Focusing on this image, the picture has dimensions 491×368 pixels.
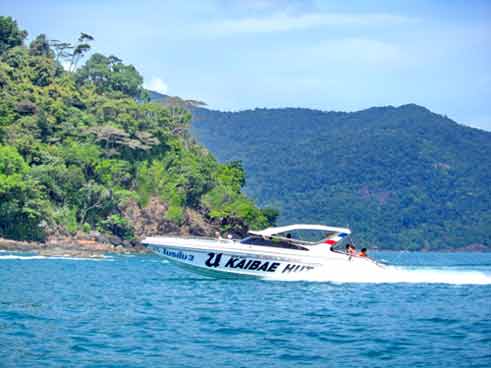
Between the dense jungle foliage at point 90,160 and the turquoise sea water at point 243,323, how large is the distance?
33484 mm

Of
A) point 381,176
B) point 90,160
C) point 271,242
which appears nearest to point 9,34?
point 90,160

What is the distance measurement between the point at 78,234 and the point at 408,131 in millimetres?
128387

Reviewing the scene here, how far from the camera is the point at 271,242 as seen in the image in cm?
3142

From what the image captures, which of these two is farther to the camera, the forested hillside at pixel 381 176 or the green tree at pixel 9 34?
the forested hillside at pixel 381 176

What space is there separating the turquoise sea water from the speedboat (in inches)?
21.8

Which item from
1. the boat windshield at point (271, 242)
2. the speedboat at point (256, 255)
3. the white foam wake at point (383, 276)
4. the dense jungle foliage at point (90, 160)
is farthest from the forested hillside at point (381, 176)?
the boat windshield at point (271, 242)

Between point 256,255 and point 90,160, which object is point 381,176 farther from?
point 256,255

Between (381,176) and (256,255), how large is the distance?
143048 mm

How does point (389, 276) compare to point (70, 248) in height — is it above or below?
above

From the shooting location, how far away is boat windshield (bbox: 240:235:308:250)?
31281 mm

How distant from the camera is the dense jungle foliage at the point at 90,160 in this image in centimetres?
6712

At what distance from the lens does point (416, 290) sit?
101 feet

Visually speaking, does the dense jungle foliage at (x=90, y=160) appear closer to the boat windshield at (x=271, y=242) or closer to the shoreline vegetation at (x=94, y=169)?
the shoreline vegetation at (x=94, y=169)

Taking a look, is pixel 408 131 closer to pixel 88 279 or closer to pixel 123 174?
pixel 123 174
